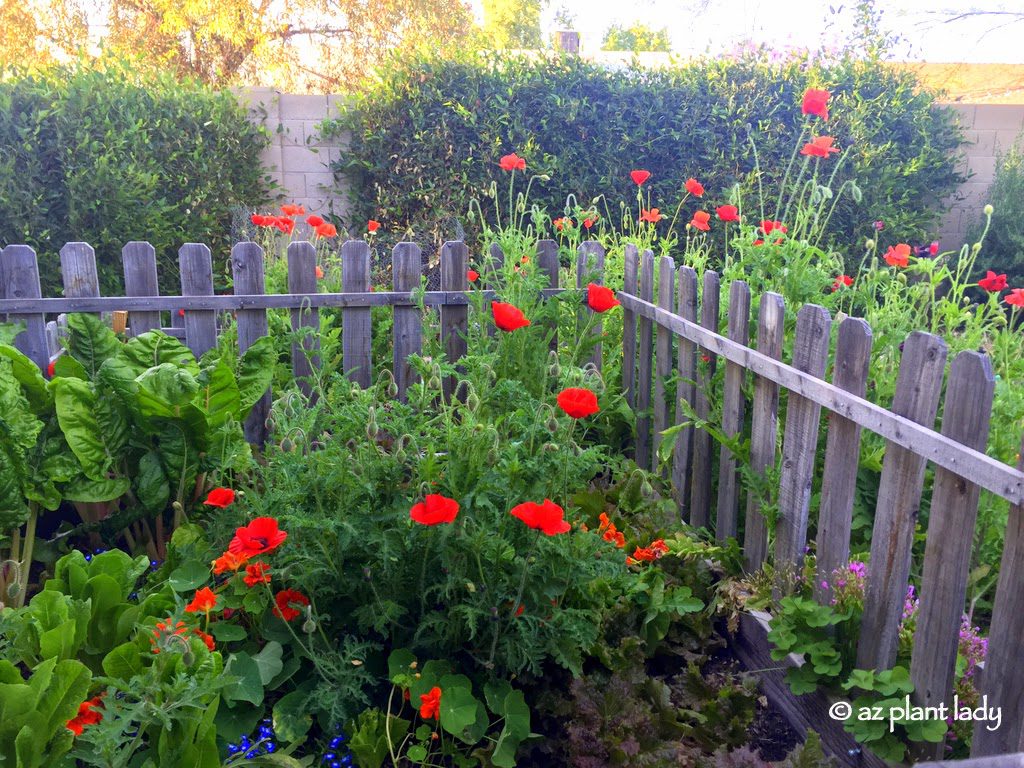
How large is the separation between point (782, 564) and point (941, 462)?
2.55ft

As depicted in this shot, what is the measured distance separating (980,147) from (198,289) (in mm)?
7765

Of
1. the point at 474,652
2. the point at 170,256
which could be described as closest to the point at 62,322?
the point at 474,652

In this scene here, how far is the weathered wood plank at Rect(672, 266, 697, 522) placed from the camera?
3.05 meters

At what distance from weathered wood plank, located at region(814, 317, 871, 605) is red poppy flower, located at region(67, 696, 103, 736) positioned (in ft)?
5.94

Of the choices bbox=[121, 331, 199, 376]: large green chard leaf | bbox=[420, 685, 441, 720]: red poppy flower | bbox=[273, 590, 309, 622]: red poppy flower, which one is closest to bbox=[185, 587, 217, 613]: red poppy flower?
bbox=[273, 590, 309, 622]: red poppy flower

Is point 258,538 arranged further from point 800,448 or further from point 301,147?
point 301,147

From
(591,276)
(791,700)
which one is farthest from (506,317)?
(791,700)

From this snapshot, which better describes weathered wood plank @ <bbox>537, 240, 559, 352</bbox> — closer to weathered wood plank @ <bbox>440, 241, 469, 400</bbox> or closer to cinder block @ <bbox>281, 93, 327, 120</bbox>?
weathered wood plank @ <bbox>440, 241, 469, 400</bbox>

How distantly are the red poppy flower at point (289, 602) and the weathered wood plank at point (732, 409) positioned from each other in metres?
1.42

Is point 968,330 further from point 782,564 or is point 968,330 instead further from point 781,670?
point 781,670

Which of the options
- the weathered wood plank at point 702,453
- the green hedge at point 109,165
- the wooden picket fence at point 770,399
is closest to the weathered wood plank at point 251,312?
the wooden picket fence at point 770,399

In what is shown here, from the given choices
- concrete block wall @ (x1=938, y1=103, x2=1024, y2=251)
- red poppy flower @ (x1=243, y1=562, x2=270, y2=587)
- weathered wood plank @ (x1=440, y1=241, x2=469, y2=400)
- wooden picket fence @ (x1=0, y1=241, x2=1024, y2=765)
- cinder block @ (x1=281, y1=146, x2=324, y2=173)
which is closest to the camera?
wooden picket fence @ (x1=0, y1=241, x2=1024, y2=765)

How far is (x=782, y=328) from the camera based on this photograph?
2422 mm

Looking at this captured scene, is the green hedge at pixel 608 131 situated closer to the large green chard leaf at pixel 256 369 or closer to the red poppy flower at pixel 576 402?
the large green chard leaf at pixel 256 369
